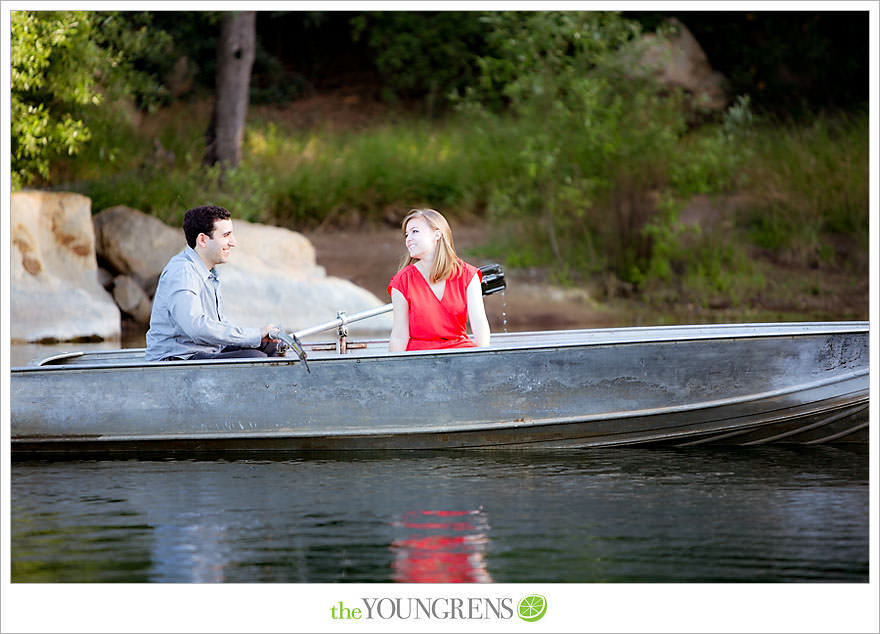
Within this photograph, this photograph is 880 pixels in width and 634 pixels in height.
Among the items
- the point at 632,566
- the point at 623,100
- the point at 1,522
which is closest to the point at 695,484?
the point at 632,566

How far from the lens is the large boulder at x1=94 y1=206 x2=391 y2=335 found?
1157 centimetres

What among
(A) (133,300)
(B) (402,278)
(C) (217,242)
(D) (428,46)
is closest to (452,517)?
(B) (402,278)

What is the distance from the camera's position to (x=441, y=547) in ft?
13.9

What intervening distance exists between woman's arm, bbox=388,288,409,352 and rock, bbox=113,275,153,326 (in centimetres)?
663

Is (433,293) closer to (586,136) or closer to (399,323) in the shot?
(399,323)

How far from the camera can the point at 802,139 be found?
1462cm

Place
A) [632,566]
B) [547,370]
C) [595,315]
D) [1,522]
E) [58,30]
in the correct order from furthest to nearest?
[595,315] < [58,30] < [547,370] < [1,522] < [632,566]

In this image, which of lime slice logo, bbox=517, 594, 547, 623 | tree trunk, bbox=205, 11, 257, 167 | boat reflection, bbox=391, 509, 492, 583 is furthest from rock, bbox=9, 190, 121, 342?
lime slice logo, bbox=517, 594, 547, 623

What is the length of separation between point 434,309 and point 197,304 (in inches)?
42.7

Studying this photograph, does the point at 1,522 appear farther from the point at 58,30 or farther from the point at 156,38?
the point at 156,38

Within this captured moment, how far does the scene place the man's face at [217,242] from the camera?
5.70 metres

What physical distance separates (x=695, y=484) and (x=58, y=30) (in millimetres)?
8132

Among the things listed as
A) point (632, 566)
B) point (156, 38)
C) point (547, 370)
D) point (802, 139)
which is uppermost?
point (156, 38)

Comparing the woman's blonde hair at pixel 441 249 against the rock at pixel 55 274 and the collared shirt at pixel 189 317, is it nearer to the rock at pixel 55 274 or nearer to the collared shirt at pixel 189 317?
the collared shirt at pixel 189 317
